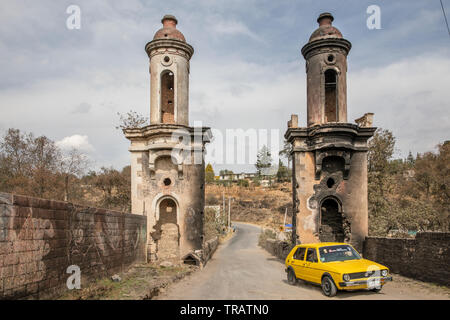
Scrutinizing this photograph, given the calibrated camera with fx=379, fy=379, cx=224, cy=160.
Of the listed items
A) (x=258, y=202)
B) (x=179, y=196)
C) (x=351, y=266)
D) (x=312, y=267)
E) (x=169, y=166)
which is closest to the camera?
(x=351, y=266)

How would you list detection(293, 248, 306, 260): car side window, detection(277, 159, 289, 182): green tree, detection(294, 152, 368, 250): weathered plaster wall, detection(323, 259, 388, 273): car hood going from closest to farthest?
detection(323, 259, 388, 273): car hood < detection(293, 248, 306, 260): car side window < detection(294, 152, 368, 250): weathered plaster wall < detection(277, 159, 289, 182): green tree

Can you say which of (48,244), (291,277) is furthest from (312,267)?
(48,244)

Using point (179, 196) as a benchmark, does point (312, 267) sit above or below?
below

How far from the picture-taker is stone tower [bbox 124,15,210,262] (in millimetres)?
19625

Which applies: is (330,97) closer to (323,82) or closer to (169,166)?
(323,82)

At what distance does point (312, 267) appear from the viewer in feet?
38.3

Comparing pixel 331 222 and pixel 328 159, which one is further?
pixel 331 222

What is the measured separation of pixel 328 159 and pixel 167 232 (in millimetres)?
9300

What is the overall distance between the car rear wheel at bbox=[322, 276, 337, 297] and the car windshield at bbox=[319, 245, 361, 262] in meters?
0.85

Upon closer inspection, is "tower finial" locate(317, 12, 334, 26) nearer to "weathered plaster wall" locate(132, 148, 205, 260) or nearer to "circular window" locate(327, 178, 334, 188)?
"circular window" locate(327, 178, 334, 188)

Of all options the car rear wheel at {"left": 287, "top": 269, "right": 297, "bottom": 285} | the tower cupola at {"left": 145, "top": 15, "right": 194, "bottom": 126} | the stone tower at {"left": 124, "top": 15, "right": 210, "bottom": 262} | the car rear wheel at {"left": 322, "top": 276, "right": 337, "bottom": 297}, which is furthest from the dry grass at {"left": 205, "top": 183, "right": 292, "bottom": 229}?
the car rear wheel at {"left": 322, "top": 276, "right": 337, "bottom": 297}

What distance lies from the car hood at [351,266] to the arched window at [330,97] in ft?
37.6

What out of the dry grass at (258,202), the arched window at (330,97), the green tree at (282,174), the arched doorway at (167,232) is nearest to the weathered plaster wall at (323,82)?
the arched window at (330,97)
